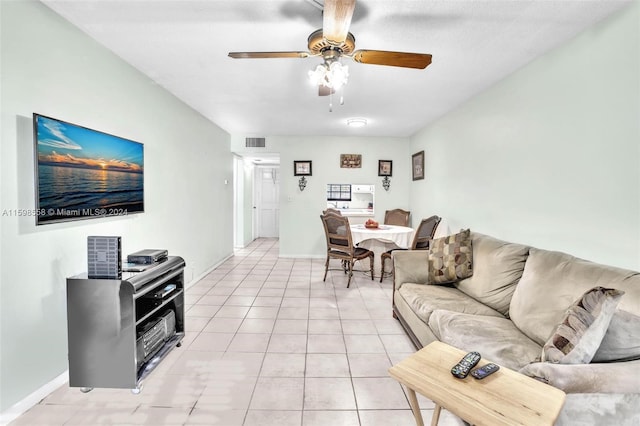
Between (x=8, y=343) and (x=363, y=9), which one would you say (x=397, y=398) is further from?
(x=363, y=9)

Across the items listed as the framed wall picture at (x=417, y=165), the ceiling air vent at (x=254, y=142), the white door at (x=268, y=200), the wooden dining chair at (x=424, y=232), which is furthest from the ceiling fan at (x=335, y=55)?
the white door at (x=268, y=200)

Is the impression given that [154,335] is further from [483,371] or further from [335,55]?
[335,55]

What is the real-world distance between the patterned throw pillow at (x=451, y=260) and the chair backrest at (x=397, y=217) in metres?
2.76

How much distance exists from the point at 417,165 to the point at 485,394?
451cm

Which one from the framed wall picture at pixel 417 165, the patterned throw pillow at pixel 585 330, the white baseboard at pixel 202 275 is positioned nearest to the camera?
the patterned throw pillow at pixel 585 330

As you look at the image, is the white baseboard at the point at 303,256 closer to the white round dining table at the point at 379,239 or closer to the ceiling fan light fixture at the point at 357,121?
the white round dining table at the point at 379,239

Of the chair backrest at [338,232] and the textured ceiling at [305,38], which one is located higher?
the textured ceiling at [305,38]

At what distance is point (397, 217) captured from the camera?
18.0 feet

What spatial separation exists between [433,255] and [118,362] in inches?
99.5

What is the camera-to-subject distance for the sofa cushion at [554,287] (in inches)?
54.7

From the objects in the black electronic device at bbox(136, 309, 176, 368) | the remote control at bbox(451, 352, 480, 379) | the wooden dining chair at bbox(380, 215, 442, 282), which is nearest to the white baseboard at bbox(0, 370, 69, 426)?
the black electronic device at bbox(136, 309, 176, 368)

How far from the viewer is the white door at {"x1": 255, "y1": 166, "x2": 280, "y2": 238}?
26.3ft

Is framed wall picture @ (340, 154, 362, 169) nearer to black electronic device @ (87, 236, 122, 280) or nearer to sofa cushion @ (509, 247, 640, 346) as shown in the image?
sofa cushion @ (509, 247, 640, 346)

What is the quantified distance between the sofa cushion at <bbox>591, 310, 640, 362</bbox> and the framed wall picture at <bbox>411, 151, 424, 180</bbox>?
392cm
